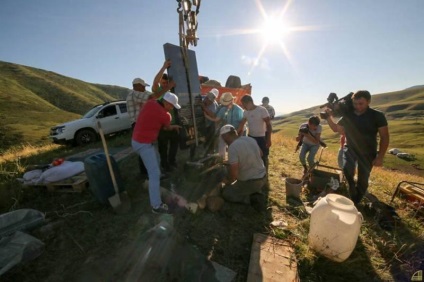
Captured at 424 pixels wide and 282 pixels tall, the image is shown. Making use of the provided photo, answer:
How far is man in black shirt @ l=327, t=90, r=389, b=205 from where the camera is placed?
407 centimetres

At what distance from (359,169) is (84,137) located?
38.7 ft

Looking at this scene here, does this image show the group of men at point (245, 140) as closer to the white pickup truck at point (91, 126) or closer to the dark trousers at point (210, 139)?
the dark trousers at point (210, 139)

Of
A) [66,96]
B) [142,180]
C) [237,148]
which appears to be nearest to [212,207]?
[237,148]

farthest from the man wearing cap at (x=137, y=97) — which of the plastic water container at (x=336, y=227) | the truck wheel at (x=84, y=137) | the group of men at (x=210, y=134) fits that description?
the truck wheel at (x=84, y=137)

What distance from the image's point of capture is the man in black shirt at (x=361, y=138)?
4066mm

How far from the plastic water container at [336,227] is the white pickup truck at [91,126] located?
9746 millimetres

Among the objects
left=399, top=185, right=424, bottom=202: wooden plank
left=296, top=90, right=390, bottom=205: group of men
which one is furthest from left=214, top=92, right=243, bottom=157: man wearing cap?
left=399, top=185, right=424, bottom=202: wooden plank

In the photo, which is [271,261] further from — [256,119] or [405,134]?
[405,134]

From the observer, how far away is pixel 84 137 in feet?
37.6

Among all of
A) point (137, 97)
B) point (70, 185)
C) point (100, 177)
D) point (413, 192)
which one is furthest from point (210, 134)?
point (413, 192)

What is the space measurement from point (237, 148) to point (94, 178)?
2.67m

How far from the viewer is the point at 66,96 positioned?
83.5 m

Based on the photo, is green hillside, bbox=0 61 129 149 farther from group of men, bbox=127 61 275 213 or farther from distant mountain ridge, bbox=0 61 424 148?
group of men, bbox=127 61 275 213

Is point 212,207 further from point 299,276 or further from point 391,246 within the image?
point 391,246
